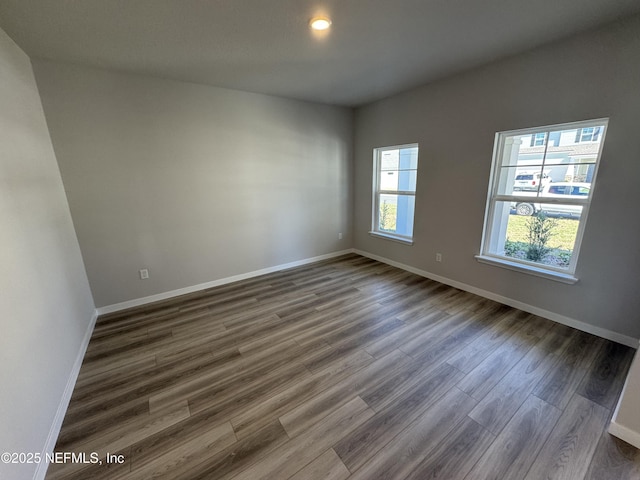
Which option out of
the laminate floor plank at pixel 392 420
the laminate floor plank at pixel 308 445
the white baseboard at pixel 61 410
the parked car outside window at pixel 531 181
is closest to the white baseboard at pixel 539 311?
the parked car outside window at pixel 531 181

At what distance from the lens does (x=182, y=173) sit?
10.3 ft

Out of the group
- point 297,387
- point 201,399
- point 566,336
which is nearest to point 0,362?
point 201,399

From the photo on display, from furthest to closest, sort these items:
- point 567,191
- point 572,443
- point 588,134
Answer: point 567,191 < point 588,134 < point 572,443

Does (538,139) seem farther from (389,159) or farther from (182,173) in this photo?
(182,173)

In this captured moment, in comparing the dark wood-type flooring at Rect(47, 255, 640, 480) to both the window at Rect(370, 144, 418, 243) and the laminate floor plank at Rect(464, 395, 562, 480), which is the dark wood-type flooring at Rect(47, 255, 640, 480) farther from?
the window at Rect(370, 144, 418, 243)

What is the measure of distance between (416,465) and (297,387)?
84 centimetres

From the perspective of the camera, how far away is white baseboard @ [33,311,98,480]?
1322 mm

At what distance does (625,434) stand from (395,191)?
3.32m

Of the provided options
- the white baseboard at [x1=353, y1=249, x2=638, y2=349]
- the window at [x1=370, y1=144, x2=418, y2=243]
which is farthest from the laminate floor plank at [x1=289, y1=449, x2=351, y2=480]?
the window at [x1=370, y1=144, x2=418, y2=243]

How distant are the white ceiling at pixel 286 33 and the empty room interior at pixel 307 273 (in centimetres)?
2

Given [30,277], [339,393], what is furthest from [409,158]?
[30,277]

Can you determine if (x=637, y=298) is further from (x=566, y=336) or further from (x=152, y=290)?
(x=152, y=290)

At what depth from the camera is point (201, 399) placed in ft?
5.83

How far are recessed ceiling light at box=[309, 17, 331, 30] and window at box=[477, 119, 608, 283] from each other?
6.93 ft
